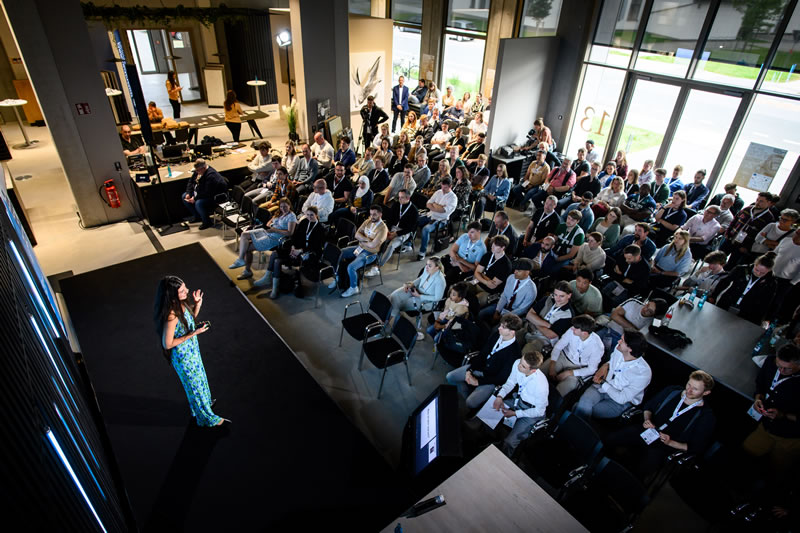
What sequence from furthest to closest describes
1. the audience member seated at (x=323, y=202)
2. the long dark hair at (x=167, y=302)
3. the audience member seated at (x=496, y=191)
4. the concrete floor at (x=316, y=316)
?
the audience member seated at (x=496, y=191)
the audience member seated at (x=323, y=202)
the concrete floor at (x=316, y=316)
the long dark hair at (x=167, y=302)

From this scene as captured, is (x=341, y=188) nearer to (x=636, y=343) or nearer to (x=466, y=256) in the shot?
(x=466, y=256)

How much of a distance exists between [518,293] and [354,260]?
230 cm

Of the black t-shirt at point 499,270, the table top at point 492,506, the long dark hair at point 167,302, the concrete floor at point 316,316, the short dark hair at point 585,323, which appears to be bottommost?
the concrete floor at point 316,316

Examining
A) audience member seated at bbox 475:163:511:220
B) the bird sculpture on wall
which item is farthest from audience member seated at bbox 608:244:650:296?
the bird sculpture on wall

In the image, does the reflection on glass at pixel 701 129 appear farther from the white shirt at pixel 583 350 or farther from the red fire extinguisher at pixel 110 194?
the red fire extinguisher at pixel 110 194

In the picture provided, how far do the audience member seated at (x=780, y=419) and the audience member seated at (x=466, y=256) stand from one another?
3.03m

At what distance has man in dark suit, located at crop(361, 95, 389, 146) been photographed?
1134cm

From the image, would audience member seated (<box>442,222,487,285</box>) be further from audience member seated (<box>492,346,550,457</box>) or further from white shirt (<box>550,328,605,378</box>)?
audience member seated (<box>492,346,550,457</box>)

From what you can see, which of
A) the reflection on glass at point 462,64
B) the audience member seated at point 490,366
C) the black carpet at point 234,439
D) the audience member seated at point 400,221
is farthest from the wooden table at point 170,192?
the reflection on glass at point 462,64

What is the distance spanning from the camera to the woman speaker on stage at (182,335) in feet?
10.6

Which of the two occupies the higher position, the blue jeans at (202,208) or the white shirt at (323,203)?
the white shirt at (323,203)

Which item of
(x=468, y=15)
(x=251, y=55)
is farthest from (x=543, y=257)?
(x=251, y=55)

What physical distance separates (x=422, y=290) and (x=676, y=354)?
259 centimetres

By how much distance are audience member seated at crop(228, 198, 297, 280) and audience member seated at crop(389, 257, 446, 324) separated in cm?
206
